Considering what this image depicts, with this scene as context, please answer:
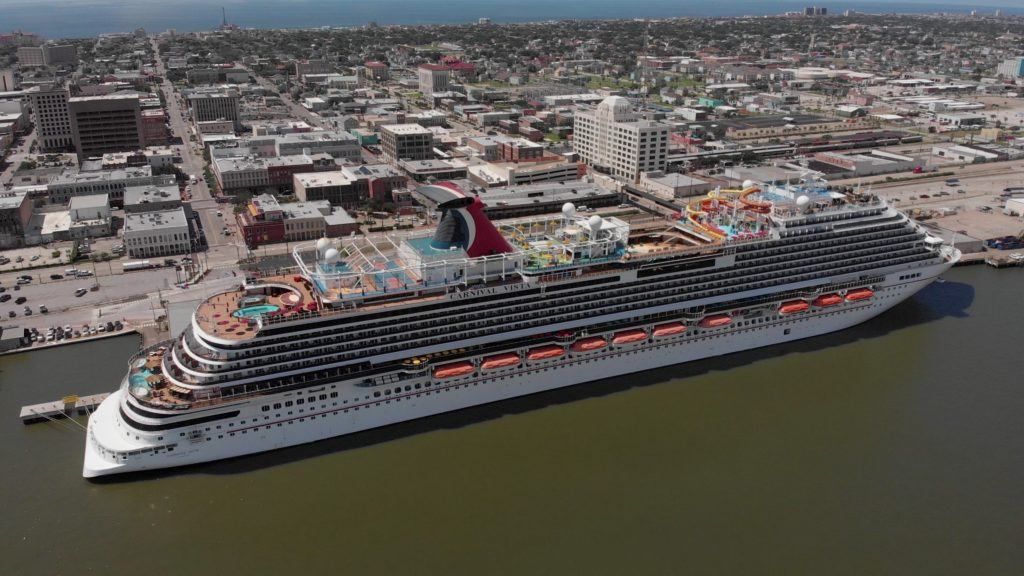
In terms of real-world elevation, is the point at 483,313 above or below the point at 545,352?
above

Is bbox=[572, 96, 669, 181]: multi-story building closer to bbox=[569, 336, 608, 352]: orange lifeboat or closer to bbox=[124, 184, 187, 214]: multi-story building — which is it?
bbox=[569, 336, 608, 352]: orange lifeboat

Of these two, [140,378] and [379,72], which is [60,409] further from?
[379,72]

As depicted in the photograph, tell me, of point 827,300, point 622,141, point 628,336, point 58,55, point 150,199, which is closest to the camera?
point 628,336

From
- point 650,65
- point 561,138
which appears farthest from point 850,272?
point 650,65

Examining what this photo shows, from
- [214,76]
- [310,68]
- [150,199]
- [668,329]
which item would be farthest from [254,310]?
[310,68]

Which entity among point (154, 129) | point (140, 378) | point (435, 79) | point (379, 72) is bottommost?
point (140, 378)

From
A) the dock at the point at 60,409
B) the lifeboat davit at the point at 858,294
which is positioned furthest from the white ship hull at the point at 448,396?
the dock at the point at 60,409

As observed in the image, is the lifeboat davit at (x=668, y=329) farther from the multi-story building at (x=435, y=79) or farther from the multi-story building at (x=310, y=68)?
the multi-story building at (x=310, y=68)
